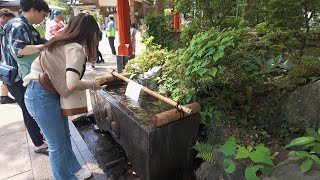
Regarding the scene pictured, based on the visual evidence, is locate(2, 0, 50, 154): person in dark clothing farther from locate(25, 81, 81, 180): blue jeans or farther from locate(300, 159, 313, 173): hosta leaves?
locate(300, 159, 313, 173): hosta leaves

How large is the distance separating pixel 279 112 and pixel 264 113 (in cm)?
17

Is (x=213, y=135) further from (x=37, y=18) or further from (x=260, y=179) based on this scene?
(x=37, y=18)

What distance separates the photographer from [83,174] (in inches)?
121

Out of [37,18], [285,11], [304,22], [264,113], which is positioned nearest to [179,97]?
[264,113]

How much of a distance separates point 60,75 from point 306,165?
2196mm

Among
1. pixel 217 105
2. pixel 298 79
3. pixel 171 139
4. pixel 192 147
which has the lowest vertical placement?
pixel 192 147

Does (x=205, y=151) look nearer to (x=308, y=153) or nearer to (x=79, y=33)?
(x=308, y=153)

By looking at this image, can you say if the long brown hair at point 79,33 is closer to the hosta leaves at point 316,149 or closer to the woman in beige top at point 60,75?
the woman in beige top at point 60,75

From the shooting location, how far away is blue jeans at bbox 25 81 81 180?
94.3 inches

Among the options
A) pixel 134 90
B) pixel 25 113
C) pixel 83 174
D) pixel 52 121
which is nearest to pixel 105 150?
pixel 83 174

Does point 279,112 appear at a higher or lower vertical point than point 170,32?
lower

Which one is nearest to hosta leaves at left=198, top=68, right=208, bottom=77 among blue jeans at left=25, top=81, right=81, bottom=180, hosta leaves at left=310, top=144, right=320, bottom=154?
hosta leaves at left=310, top=144, right=320, bottom=154

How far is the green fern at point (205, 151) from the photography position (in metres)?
2.76

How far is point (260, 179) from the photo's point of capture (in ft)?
6.79
